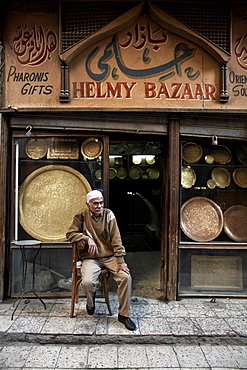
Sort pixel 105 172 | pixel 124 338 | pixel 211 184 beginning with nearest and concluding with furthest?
1. pixel 124 338
2. pixel 105 172
3. pixel 211 184

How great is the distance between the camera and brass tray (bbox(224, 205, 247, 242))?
4.55 metres

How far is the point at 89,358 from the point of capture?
2941mm

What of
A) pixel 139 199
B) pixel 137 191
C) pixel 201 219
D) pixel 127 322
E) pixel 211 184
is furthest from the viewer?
pixel 139 199

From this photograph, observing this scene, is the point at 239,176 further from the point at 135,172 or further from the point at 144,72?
the point at 135,172

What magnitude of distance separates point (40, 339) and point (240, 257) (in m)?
3.06

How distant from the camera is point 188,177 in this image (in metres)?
4.60

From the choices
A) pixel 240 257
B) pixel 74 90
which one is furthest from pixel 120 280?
pixel 74 90

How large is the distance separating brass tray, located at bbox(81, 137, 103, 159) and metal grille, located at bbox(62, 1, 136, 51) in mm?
1366

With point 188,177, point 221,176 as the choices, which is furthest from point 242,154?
point 188,177

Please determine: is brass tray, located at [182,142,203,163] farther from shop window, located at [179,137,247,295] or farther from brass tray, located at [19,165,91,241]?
brass tray, located at [19,165,91,241]

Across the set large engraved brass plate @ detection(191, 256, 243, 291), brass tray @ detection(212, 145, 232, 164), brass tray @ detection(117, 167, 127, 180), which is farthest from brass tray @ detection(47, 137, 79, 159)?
brass tray @ detection(117, 167, 127, 180)

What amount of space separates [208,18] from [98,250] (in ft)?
12.0

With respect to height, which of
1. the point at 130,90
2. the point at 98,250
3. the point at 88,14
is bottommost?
the point at 98,250

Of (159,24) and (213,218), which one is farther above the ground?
(159,24)
